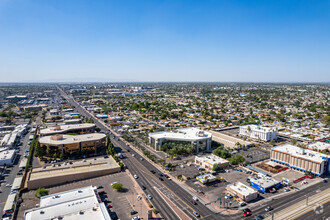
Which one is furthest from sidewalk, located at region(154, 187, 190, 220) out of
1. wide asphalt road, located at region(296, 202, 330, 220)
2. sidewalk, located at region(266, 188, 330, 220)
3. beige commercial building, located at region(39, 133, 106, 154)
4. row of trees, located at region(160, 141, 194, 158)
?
beige commercial building, located at region(39, 133, 106, 154)

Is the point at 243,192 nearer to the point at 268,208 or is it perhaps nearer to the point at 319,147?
the point at 268,208

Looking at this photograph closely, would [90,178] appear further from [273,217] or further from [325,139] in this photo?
[325,139]

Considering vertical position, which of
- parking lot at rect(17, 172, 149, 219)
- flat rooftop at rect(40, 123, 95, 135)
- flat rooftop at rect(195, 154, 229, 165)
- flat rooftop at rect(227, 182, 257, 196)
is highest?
flat rooftop at rect(40, 123, 95, 135)

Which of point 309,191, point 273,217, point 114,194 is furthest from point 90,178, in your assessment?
point 309,191

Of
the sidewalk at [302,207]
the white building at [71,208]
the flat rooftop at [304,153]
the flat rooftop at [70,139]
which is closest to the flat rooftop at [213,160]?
the flat rooftop at [304,153]

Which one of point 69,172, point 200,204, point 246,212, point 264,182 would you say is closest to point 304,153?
Answer: point 264,182

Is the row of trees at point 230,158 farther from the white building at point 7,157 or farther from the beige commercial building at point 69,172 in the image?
the white building at point 7,157

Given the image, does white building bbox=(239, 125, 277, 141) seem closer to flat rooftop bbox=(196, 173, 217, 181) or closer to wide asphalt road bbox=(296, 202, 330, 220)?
flat rooftop bbox=(196, 173, 217, 181)
